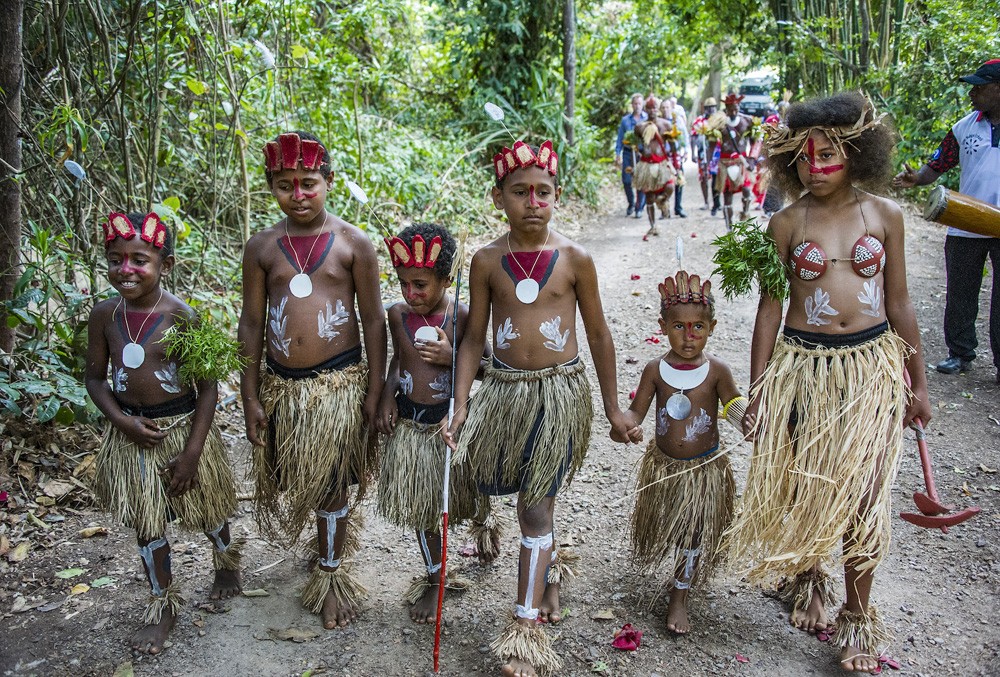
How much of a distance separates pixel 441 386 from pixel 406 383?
0.43 feet

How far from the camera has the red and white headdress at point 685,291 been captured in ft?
8.96

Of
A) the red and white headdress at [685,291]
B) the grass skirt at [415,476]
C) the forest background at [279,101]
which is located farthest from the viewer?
the forest background at [279,101]

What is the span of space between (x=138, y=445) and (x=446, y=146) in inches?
275

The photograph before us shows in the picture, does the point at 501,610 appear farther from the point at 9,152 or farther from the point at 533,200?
the point at 9,152

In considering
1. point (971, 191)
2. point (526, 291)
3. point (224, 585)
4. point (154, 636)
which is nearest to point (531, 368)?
point (526, 291)

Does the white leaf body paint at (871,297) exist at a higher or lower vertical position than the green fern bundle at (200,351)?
higher

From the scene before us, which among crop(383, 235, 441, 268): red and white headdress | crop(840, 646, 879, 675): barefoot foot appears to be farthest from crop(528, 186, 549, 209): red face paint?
crop(840, 646, 879, 675): barefoot foot

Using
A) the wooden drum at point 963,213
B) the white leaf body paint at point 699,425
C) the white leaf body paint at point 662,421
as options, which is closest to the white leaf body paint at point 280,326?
the white leaf body paint at point 662,421

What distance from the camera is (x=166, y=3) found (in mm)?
4543

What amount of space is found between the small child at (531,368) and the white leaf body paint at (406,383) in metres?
0.20

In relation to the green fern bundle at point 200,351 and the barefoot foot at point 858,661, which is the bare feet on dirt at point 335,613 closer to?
the green fern bundle at point 200,351

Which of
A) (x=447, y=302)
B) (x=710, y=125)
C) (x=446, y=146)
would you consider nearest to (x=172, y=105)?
(x=447, y=302)

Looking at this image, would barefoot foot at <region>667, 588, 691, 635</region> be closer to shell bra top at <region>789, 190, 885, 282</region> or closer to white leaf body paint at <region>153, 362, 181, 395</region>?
shell bra top at <region>789, 190, 885, 282</region>

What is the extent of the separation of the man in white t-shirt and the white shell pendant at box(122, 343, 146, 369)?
12.8 ft
